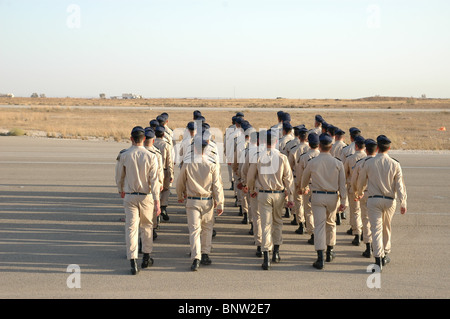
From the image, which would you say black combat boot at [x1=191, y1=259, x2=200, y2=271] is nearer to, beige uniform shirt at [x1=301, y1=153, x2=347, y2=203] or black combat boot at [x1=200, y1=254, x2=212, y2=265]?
black combat boot at [x1=200, y1=254, x2=212, y2=265]

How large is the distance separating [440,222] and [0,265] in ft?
29.9

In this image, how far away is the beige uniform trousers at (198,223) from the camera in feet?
26.3

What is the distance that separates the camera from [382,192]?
8.06 m

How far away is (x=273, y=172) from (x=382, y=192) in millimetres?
1763

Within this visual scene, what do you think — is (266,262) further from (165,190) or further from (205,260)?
(165,190)

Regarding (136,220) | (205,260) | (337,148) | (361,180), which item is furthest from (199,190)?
(337,148)

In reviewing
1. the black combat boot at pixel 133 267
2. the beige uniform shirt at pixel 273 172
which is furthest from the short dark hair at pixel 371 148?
the black combat boot at pixel 133 267

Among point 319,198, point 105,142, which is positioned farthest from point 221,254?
point 105,142

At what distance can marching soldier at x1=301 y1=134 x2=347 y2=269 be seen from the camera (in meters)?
8.22

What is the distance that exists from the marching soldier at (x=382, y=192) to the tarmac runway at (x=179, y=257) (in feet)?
1.83

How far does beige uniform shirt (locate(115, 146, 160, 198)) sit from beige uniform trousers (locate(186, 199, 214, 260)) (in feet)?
2.04

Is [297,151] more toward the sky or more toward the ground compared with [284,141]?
more toward the ground

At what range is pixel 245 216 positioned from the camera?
37.3 feet

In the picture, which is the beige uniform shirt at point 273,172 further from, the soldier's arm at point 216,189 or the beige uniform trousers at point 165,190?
the beige uniform trousers at point 165,190
